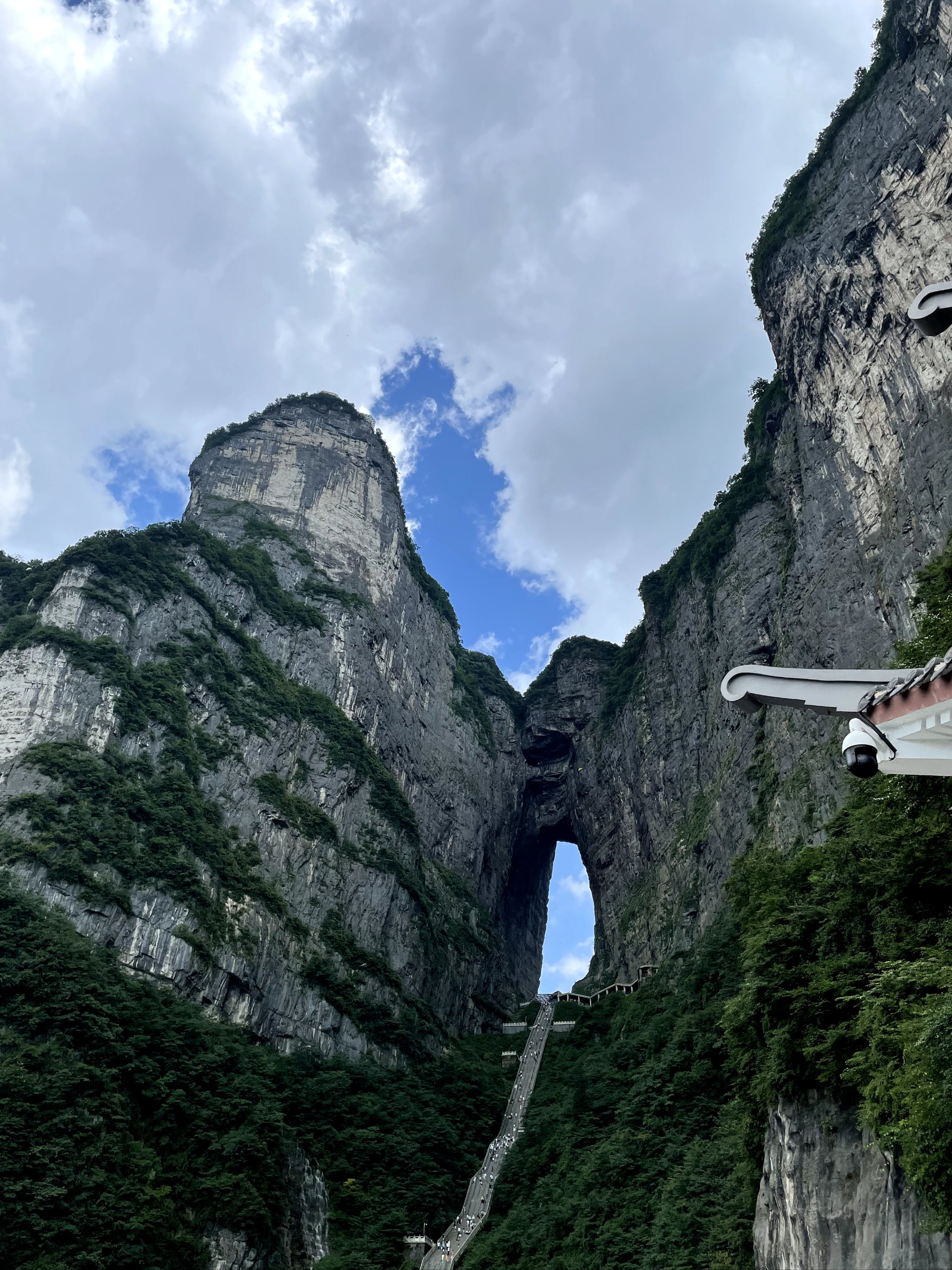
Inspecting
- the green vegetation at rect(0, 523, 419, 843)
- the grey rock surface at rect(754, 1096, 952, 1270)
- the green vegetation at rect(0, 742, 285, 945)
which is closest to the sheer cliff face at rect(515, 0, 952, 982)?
the green vegetation at rect(0, 523, 419, 843)

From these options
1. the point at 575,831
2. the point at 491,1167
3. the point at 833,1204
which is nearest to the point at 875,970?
the point at 833,1204

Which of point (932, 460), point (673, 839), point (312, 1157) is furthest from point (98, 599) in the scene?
point (932, 460)

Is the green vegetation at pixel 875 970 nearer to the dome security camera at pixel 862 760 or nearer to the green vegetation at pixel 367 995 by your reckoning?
the dome security camera at pixel 862 760

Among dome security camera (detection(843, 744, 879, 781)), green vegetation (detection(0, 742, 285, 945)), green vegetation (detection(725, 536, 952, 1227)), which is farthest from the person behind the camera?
green vegetation (detection(0, 742, 285, 945))

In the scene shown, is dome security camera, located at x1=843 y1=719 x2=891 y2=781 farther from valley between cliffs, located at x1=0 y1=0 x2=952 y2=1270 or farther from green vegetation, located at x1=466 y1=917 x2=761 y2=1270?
green vegetation, located at x1=466 y1=917 x2=761 y2=1270

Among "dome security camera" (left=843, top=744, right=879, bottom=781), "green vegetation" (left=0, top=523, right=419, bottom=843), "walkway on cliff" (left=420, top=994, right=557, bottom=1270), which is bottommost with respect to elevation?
"walkway on cliff" (left=420, top=994, right=557, bottom=1270)

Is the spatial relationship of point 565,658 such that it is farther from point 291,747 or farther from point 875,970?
point 875,970

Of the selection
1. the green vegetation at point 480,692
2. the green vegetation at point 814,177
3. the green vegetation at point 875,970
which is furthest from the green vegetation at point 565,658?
the green vegetation at point 875,970
